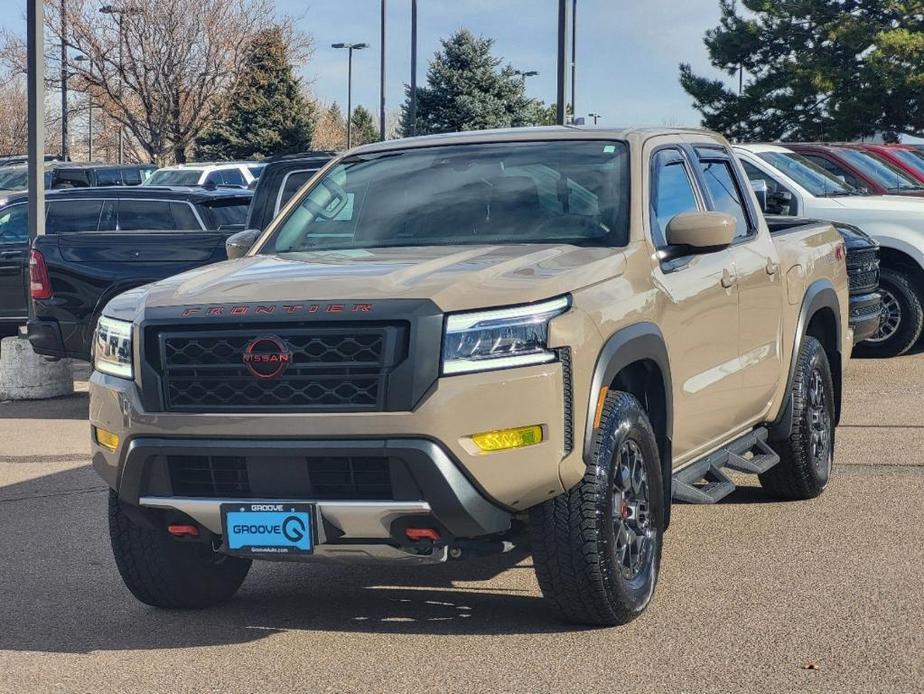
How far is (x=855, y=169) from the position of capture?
16.0 metres

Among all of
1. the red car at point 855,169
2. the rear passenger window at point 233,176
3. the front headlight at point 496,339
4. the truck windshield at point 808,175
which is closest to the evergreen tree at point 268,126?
the rear passenger window at point 233,176

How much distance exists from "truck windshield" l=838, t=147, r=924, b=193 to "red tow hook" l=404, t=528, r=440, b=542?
12.0 meters

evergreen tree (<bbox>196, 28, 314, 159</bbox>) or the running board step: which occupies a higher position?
evergreen tree (<bbox>196, 28, 314, 159</bbox>)

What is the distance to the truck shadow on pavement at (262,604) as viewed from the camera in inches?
217

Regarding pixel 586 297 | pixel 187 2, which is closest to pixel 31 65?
pixel 586 297

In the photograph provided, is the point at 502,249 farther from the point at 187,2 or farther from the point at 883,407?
the point at 187,2

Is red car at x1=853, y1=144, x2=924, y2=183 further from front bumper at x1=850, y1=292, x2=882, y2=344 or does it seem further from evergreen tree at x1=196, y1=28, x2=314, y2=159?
evergreen tree at x1=196, y1=28, x2=314, y2=159

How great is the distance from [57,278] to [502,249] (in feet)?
22.4

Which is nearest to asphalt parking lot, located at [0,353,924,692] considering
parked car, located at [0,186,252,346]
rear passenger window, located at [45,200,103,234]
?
parked car, located at [0,186,252,346]

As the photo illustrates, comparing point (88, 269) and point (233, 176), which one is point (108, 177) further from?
point (88, 269)

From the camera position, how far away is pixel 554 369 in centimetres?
491

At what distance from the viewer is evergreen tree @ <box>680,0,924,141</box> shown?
36219 mm

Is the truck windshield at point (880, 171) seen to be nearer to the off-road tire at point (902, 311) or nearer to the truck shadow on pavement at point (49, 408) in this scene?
the off-road tire at point (902, 311)

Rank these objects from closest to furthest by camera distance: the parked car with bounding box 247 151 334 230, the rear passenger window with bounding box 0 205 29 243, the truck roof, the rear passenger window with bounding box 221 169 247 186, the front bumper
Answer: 1. the truck roof
2. the parked car with bounding box 247 151 334 230
3. the front bumper
4. the rear passenger window with bounding box 0 205 29 243
5. the rear passenger window with bounding box 221 169 247 186
